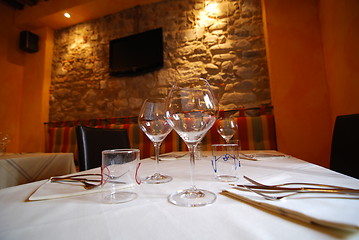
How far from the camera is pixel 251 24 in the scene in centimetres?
244

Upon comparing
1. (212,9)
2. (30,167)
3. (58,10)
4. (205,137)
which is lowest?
(30,167)

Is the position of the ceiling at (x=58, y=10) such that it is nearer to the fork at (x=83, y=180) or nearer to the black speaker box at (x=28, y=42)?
the black speaker box at (x=28, y=42)

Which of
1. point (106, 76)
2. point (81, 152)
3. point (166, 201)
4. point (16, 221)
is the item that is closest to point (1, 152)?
point (81, 152)

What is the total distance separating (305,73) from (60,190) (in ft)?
8.11

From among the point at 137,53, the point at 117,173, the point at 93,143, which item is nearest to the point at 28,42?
the point at 137,53

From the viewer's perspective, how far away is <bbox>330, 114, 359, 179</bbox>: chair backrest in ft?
2.87

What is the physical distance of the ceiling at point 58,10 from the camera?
2977 millimetres

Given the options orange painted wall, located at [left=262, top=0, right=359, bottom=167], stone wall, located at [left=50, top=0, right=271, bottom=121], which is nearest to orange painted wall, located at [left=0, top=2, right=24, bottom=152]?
stone wall, located at [left=50, top=0, right=271, bottom=121]

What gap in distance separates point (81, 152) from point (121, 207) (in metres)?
0.70

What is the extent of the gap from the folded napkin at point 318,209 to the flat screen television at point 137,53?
2654mm

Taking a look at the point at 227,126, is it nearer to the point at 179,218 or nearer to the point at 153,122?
the point at 153,122

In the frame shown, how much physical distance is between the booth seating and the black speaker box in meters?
1.88

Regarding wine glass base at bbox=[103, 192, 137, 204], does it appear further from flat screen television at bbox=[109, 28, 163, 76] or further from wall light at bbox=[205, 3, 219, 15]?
wall light at bbox=[205, 3, 219, 15]

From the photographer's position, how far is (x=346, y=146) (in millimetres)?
943
